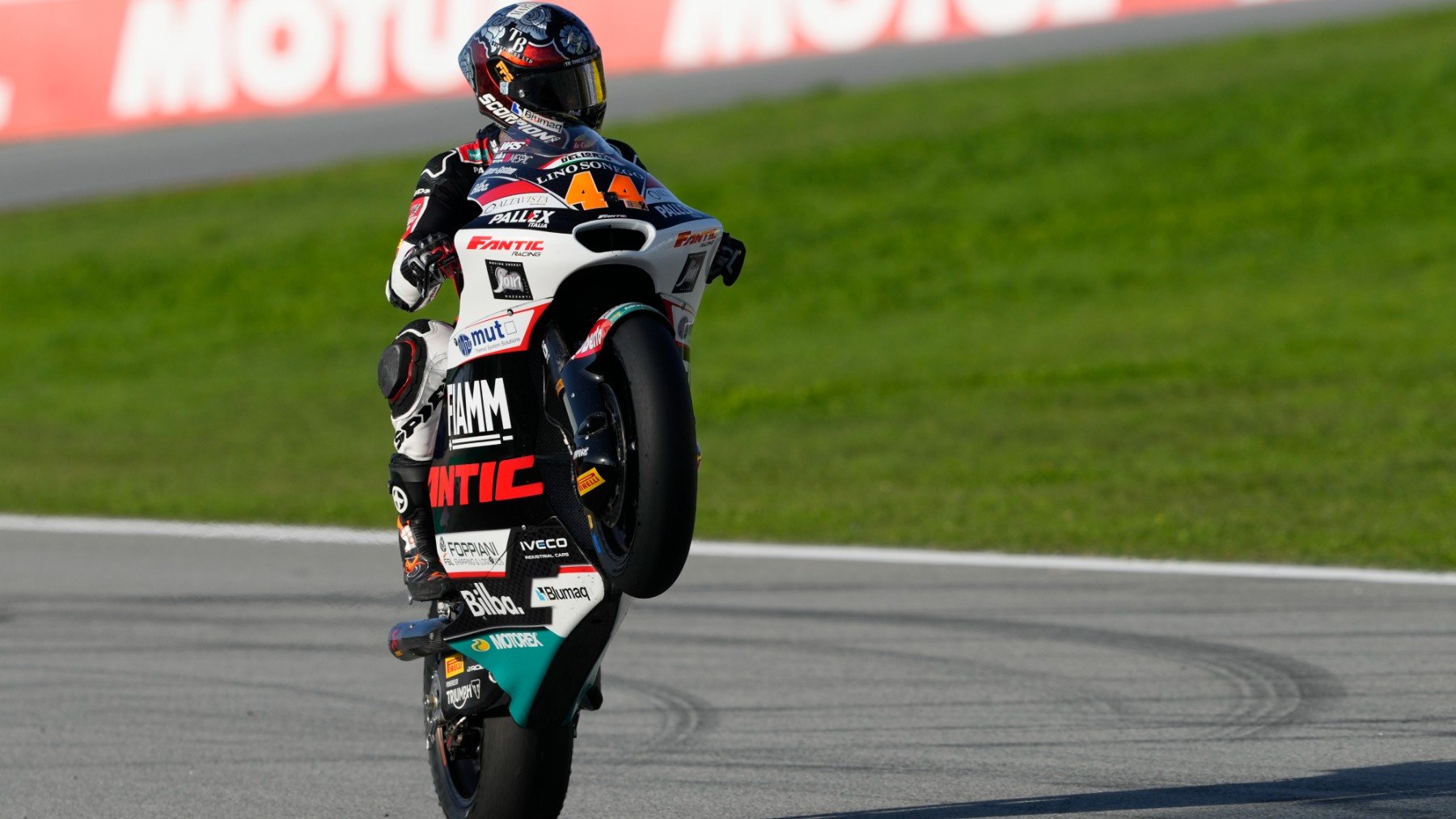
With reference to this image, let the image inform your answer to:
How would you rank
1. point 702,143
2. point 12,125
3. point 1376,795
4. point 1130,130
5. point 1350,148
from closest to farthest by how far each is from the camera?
point 1376,795 → point 1350,148 → point 1130,130 → point 702,143 → point 12,125

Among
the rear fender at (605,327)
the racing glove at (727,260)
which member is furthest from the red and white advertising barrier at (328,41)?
the rear fender at (605,327)

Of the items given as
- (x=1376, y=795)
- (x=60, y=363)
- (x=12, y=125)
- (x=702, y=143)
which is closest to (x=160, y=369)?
(x=60, y=363)

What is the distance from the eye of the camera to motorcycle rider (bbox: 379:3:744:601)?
5195 mm

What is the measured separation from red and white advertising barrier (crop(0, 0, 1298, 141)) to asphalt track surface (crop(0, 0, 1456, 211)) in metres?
0.22

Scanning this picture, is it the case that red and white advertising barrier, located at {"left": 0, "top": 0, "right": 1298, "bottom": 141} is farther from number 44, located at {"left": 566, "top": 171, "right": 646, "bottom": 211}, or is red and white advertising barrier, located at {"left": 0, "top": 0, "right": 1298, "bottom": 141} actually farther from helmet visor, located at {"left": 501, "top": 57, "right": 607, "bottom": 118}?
number 44, located at {"left": 566, "top": 171, "right": 646, "bottom": 211}

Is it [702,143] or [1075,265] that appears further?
[702,143]

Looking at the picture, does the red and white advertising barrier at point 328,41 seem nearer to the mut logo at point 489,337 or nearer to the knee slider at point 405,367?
the knee slider at point 405,367

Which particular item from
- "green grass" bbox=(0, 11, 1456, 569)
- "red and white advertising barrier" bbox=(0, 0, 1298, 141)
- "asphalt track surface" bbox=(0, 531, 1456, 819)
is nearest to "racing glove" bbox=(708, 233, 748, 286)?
"asphalt track surface" bbox=(0, 531, 1456, 819)

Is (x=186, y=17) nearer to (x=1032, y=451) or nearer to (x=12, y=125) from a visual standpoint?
(x=12, y=125)

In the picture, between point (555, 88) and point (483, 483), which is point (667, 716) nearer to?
point (483, 483)

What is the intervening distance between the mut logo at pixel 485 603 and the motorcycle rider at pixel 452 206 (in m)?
0.12

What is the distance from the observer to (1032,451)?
13.3 metres

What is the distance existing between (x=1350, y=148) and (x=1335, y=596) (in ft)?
47.4

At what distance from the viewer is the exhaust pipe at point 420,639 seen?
209 inches
